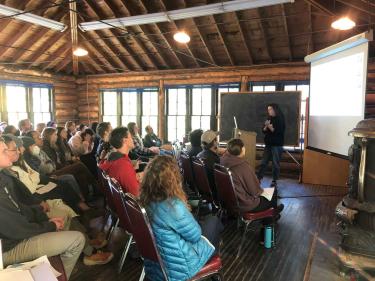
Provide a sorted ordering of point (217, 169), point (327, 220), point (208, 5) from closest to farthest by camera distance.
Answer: point (217, 169) < point (327, 220) < point (208, 5)

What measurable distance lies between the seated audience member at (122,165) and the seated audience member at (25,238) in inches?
30.4

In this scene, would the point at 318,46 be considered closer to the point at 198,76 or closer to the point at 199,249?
the point at 198,76

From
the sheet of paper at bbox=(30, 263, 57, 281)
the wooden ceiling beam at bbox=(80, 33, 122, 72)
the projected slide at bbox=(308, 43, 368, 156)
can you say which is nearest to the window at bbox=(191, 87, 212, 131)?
the wooden ceiling beam at bbox=(80, 33, 122, 72)

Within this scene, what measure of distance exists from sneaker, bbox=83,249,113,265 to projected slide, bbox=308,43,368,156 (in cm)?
314

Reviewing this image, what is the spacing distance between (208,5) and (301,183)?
4.22 meters

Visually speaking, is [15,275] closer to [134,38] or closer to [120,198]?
[120,198]

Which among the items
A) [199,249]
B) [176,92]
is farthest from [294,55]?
[199,249]

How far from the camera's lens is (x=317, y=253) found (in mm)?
3350

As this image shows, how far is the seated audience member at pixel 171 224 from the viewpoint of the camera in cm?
194

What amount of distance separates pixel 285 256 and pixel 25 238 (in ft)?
8.33

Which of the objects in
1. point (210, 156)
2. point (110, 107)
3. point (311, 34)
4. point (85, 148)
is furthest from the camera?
point (110, 107)

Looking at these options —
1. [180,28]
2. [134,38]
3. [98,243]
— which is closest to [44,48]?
[134,38]

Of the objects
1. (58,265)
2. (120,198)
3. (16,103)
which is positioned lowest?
(58,265)

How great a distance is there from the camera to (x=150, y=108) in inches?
403
